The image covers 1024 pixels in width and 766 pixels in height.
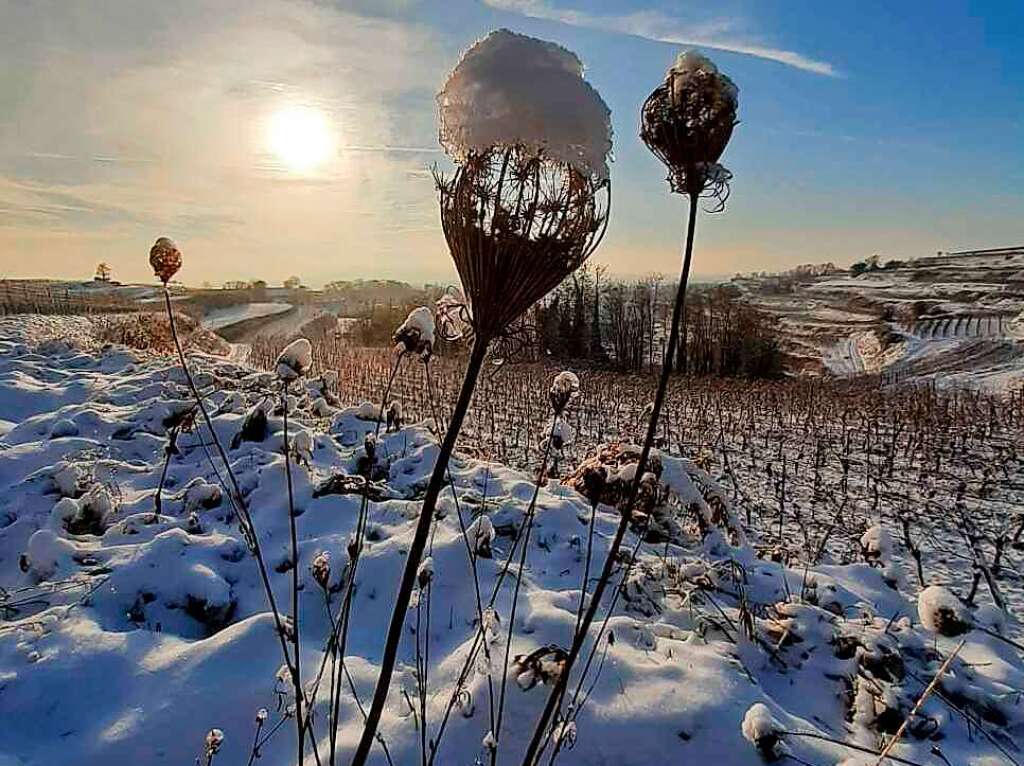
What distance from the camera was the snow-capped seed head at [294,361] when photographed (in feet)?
5.42

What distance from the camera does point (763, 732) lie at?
2.22m

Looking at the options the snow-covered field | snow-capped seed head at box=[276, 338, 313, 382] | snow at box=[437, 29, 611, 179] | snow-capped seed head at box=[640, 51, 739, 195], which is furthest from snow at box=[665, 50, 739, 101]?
the snow-covered field

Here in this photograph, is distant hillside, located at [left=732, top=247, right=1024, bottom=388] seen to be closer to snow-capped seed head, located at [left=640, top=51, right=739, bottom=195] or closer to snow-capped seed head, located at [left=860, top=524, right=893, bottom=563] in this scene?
snow-capped seed head, located at [left=860, top=524, right=893, bottom=563]

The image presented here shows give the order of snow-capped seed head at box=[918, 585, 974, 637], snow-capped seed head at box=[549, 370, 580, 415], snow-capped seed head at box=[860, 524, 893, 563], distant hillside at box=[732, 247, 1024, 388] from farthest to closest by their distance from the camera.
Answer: distant hillside at box=[732, 247, 1024, 388] → snow-capped seed head at box=[860, 524, 893, 563] → snow-capped seed head at box=[549, 370, 580, 415] → snow-capped seed head at box=[918, 585, 974, 637]

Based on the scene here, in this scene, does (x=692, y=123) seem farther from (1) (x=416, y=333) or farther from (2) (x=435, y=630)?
(2) (x=435, y=630)

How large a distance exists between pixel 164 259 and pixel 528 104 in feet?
4.09

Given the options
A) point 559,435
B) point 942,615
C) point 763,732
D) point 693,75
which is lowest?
point 763,732

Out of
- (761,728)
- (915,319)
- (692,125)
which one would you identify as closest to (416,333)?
(692,125)

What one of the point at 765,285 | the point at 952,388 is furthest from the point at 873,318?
the point at 765,285

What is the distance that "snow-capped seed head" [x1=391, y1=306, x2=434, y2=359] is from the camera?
1489 mm

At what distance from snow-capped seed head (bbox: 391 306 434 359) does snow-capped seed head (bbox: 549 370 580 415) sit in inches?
19.1

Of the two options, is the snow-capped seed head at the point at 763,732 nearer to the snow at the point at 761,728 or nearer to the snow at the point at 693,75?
the snow at the point at 761,728

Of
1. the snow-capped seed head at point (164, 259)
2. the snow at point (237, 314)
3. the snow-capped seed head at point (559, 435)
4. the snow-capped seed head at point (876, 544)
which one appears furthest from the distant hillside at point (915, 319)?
the snow at point (237, 314)

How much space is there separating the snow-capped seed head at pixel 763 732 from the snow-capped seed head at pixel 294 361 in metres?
1.92
